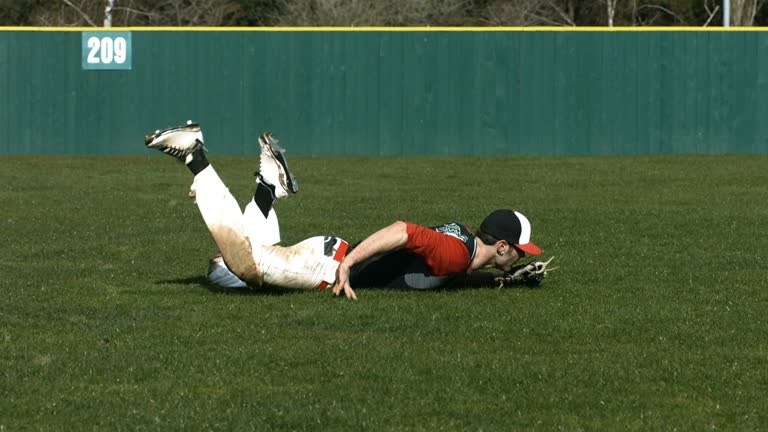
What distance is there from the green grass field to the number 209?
38.6 ft

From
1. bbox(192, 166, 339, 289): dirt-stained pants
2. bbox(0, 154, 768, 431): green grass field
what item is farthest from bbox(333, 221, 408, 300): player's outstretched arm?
bbox(192, 166, 339, 289): dirt-stained pants

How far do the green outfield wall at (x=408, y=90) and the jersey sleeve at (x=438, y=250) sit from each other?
56.7 feet

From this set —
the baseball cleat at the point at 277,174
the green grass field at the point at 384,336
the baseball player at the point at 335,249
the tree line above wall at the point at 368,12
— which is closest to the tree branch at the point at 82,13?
the tree line above wall at the point at 368,12

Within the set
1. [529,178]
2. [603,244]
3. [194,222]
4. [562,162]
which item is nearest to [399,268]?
[603,244]

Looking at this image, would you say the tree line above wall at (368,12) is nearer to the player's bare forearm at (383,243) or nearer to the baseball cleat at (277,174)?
the baseball cleat at (277,174)

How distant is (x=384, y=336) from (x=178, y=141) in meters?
2.16

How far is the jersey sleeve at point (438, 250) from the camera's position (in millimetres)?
8953

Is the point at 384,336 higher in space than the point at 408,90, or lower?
lower

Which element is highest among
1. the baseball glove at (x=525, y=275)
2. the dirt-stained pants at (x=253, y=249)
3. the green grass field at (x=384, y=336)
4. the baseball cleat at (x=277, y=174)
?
the baseball cleat at (x=277, y=174)

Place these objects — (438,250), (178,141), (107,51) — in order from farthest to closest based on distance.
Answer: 1. (107,51)
2. (178,141)
3. (438,250)

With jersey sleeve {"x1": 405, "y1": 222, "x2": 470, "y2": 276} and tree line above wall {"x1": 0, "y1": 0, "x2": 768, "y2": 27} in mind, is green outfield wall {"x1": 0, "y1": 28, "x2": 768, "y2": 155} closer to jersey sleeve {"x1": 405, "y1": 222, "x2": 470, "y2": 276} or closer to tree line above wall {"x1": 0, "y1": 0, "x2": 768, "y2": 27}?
jersey sleeve {"x1": 405, "y1": 222, "x2": 470, "y2": 276}

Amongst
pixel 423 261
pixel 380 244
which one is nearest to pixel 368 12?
pixel 423 261

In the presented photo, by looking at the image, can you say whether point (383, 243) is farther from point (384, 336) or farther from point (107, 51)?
point (107, 51)

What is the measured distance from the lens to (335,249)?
9484 mm
